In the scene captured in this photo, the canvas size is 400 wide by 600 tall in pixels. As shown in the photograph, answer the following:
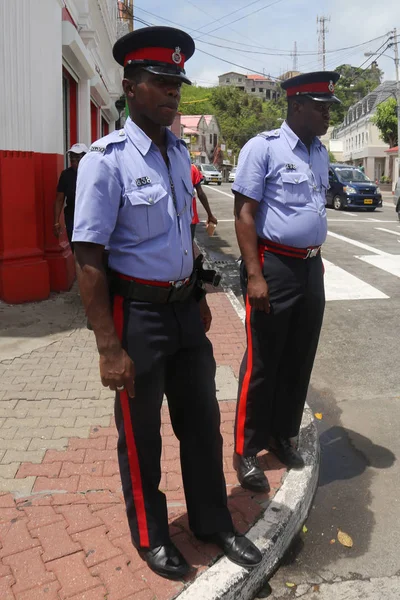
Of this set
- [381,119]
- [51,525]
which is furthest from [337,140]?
[51,525]

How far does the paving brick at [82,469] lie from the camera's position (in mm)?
3320

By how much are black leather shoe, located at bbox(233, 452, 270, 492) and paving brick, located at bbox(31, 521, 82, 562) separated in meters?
0.98

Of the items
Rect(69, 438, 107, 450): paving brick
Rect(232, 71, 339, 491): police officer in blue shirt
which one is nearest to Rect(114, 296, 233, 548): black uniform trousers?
Rect(232, 71, 339, 491): police officer in blue shirt

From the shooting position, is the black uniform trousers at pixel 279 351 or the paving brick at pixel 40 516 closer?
the paving brick at pixel 40 516

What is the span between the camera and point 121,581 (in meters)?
2.47

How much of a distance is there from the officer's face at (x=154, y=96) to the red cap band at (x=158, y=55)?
65mm

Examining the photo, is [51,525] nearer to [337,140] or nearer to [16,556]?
[16,556]

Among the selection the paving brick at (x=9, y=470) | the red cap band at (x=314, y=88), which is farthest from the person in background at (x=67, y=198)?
the red cap band at (x=314, y=88)

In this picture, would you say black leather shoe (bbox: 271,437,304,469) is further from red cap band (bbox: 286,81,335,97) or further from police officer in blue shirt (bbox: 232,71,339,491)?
red cap band (bbox: 286,81,335,97)

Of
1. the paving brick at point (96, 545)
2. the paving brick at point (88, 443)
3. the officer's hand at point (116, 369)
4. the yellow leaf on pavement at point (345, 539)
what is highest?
the officer's hand at point (116, 369)

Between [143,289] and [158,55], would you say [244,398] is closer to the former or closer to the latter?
[143,289]

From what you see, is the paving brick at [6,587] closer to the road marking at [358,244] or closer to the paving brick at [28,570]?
the paving brick at [28,570]

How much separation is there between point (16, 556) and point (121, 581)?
1.66 ft

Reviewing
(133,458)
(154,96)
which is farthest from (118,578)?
(154,96)
